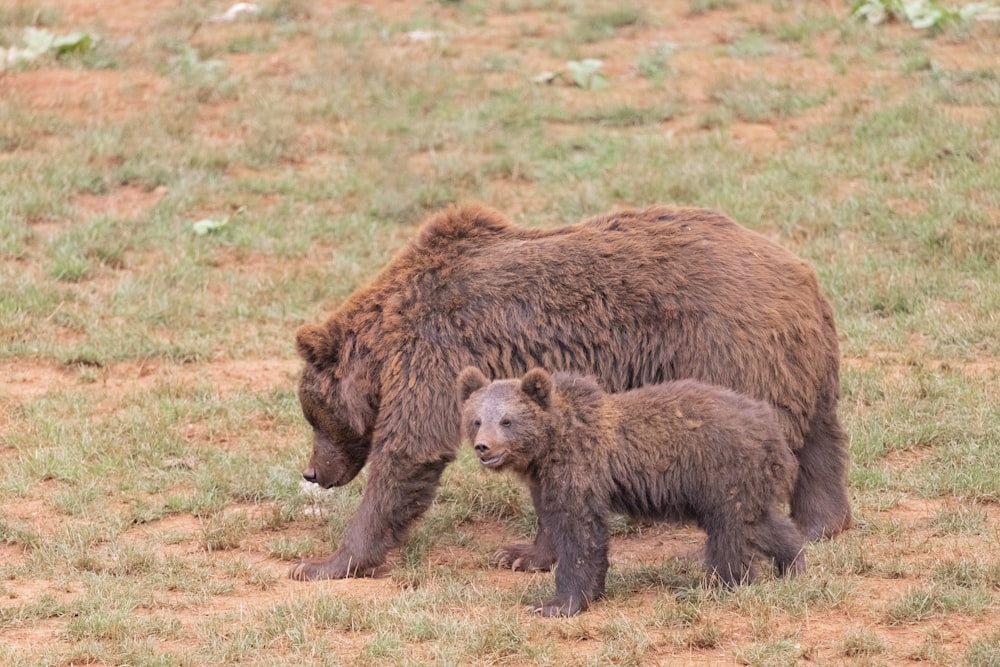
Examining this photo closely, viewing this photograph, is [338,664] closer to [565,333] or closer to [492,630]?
[492,630]

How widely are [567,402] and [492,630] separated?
1.29m

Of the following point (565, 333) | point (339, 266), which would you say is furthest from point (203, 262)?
point (565, 333)

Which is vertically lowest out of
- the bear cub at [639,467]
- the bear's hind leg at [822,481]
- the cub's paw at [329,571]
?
the cub's paw at [329,571]

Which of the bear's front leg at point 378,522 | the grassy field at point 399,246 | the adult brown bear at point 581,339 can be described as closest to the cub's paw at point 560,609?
the grassy field at point 399,246

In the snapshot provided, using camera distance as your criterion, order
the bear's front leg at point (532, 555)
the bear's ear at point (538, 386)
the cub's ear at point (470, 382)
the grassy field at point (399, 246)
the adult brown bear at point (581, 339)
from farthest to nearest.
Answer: the bear's front leg at point (532, 555) → the adult brown bear at point (581, 339) → the cub's ear at point (470, 382) → the bear's ear at point (538, 386) → the grassy field at point (399, 246)

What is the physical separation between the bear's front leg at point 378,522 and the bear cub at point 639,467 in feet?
2.79

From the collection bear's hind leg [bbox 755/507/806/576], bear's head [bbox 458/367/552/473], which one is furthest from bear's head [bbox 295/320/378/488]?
bear's hind leg [bbox 755/507/806/576]

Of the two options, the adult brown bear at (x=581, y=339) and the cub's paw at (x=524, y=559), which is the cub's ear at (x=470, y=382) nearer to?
the adult brown bear at (x=581, y=339)

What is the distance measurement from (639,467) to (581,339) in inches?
46.4

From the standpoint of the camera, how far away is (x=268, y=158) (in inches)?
602

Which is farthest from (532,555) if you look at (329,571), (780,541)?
(780,541)

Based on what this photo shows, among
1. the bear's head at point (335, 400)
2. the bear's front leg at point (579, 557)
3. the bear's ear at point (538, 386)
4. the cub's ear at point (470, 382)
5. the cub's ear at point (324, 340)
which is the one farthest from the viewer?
the cub's ear at point (324, 340)

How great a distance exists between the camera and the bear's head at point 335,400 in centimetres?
859

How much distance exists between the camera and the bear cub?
728 cm
